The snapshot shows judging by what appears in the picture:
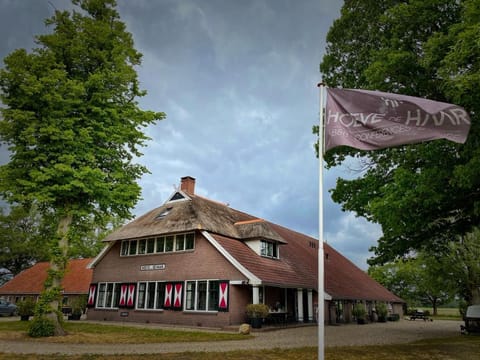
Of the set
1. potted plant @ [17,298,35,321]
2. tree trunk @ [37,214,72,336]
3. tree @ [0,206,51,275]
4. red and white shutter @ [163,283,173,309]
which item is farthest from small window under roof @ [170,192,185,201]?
tree @ [0,206,51,275]

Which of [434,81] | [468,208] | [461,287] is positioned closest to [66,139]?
[434,81]

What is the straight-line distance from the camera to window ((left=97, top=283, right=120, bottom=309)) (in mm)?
25672

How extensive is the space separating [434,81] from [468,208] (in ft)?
18.3

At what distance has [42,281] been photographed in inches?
1433

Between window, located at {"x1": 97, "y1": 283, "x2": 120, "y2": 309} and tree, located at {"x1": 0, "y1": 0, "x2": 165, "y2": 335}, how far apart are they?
993 cm

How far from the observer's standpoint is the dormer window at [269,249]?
79.4ft

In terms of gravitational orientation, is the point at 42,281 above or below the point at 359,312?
above

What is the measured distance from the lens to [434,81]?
1250 cm

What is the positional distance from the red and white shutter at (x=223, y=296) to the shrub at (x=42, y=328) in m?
8.46

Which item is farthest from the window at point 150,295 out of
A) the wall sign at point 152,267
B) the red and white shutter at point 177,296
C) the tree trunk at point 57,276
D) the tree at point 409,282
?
the tree at point 409,282

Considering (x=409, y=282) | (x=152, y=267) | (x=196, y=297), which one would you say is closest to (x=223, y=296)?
(x=196, y=297)

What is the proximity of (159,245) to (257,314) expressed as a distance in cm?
848

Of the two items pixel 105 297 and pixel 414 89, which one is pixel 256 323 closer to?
pixel 105 297

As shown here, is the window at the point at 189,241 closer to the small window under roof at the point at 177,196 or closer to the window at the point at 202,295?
the window at the point at 202,295
